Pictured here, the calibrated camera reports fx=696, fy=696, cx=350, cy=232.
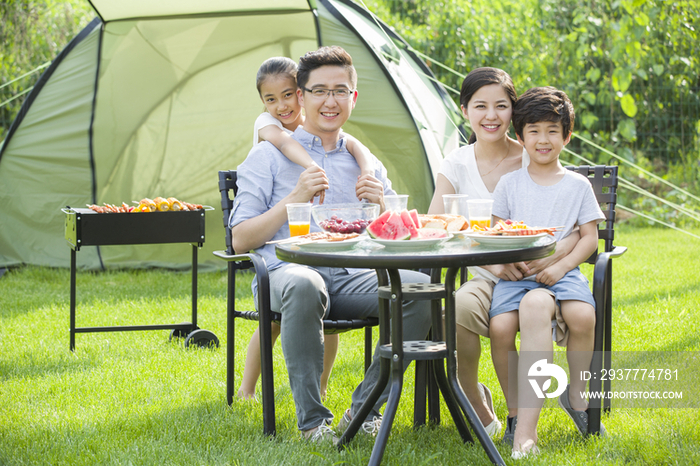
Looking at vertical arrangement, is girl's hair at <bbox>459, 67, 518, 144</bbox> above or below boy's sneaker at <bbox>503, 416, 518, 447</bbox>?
above

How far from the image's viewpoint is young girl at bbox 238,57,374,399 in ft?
8.69

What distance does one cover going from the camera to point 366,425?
2.37 metres

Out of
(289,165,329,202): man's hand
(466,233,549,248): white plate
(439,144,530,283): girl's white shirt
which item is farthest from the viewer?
(439,144,530,283): girl's white shirt

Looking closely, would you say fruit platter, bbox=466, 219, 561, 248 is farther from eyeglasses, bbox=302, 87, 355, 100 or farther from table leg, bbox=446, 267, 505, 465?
eyeglasses, bbox=302, 87, 355, 100

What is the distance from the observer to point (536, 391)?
7.25 feet

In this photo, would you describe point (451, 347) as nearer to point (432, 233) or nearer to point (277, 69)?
point (432, 233)

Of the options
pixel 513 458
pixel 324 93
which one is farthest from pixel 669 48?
pixel 513 458

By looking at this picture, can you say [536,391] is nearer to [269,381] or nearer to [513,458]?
[513,458]

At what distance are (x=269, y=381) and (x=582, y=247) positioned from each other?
1.17 m

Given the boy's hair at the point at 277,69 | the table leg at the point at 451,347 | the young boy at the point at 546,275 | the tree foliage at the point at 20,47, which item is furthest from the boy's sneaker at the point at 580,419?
the tree foliage at the point at 20,47

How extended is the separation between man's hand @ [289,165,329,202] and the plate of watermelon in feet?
1.36

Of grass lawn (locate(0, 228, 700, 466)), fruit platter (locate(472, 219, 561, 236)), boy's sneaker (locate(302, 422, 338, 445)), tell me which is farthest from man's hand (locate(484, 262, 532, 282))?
boy's sneaker (locate(302, 422, 338, 445))

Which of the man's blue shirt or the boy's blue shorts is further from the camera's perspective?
the man's blue shirt

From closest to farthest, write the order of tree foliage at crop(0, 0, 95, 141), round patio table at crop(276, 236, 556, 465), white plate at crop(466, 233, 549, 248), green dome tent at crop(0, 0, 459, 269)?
1. round patio table at crop(276, 236, 556, 465)
2. white plate at crop(466, 233, 549, 248)
3. green dome tent at crop(0, 0, 459, 269)
4. tree foliage at crop(0, 0, 95, 141)
